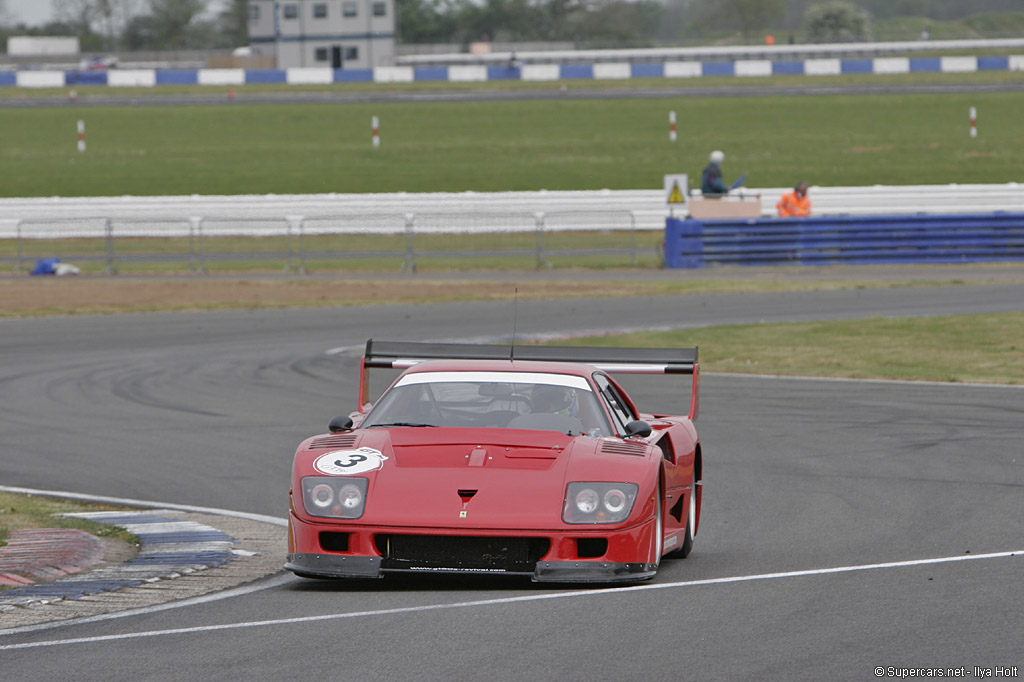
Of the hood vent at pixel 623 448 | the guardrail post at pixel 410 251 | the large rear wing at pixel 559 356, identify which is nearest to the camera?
the hood vent at pixel 623 448

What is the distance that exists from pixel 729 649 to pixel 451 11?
13870 cm

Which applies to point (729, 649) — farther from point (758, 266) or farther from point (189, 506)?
point (758, 266)

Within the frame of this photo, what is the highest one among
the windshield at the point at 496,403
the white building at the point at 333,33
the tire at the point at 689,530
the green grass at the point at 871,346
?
the white building at the point at 333,33

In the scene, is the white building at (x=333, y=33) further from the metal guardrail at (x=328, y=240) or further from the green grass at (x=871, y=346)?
the green grass at (x=871, y=346)

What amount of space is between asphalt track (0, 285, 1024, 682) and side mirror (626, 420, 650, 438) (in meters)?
0.69

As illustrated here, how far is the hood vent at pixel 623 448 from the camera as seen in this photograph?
7445mm

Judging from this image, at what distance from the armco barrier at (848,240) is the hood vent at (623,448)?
24.9m

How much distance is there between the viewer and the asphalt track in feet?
18.5

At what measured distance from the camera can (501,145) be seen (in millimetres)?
51031

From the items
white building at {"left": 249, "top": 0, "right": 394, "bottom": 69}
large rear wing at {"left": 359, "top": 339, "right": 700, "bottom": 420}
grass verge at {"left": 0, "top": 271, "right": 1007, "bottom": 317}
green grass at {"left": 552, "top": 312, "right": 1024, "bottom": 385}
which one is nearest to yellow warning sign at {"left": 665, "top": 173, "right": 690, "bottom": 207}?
grass verge at {"left": 0, "top": 271, "right": 1007, "bottom": 317}

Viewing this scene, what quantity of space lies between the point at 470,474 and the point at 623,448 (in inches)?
34.9

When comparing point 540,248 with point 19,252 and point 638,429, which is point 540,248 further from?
point 638,429

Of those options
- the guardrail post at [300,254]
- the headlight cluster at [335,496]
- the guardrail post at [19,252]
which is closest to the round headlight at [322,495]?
the headlight cluster at [335,496]

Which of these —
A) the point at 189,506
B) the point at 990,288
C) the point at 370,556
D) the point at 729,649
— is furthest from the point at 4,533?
the point at 990,288
